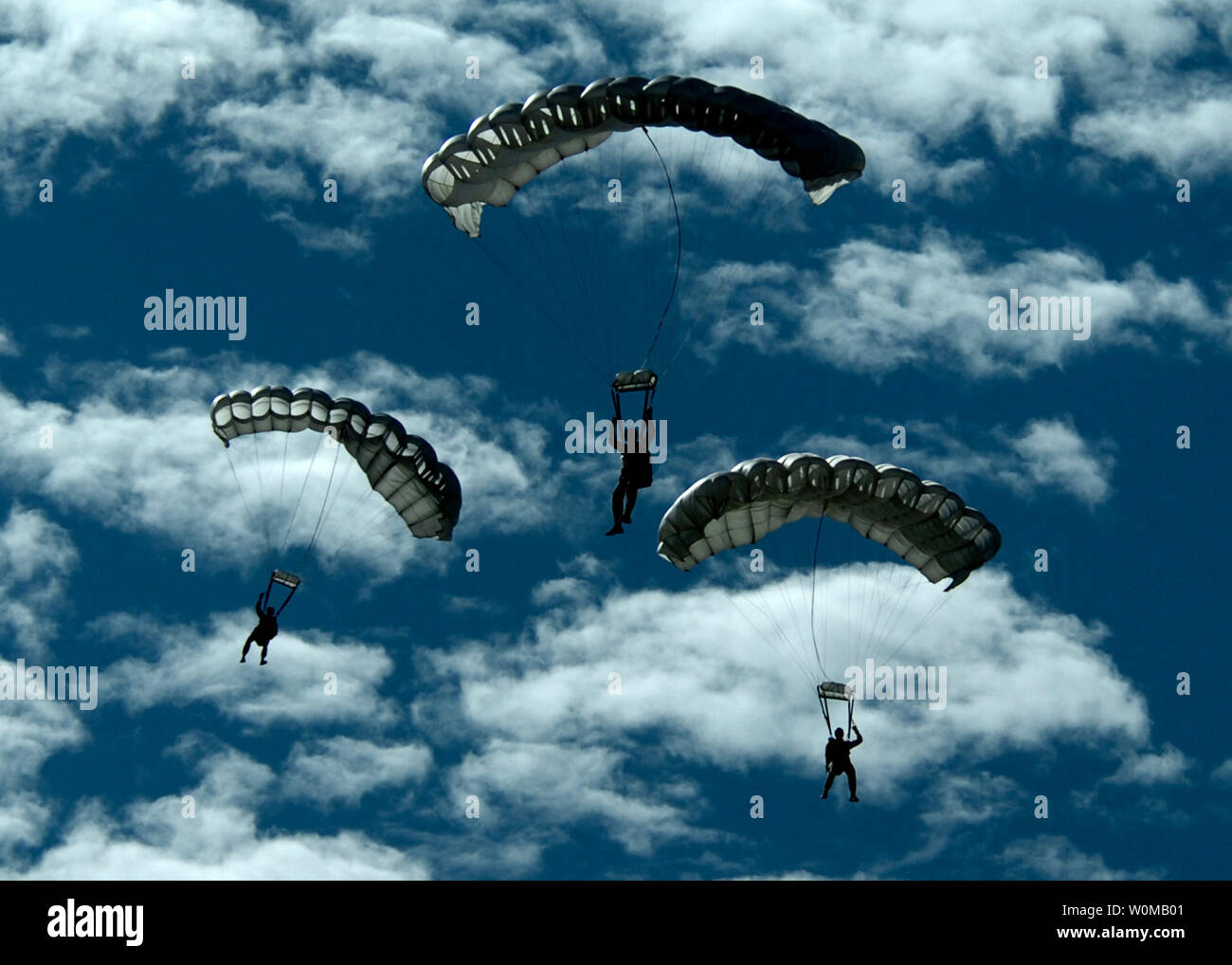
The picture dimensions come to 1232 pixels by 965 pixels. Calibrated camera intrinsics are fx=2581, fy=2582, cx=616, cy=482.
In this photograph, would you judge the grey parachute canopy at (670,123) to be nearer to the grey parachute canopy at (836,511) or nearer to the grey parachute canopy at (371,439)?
the grey parachute canopy at (836,511)

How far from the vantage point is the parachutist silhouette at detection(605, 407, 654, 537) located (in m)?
43.2

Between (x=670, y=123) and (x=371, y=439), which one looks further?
(x=371, y=439)

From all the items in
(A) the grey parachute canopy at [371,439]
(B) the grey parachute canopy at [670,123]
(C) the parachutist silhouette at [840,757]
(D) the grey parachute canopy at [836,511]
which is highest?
(B) the grey parachute canopy at [670,123]

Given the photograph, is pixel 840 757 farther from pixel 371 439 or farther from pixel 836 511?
pixel 371 439

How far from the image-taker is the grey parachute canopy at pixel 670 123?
136 ft

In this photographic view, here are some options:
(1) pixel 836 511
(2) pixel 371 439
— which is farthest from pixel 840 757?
(2) pixel 371 439

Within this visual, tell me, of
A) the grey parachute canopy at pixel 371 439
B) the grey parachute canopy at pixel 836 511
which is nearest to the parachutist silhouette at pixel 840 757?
the grey parachute canopy at pixel 836 511

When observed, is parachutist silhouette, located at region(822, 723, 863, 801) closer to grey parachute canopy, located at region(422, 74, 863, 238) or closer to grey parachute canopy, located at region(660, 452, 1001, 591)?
grey parachute canopy, located at region(660, 452, 1001, 591)

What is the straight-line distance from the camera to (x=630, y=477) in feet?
142

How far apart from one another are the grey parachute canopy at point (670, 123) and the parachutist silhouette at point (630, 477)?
4.76 meters

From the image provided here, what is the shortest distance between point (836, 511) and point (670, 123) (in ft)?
23.3
